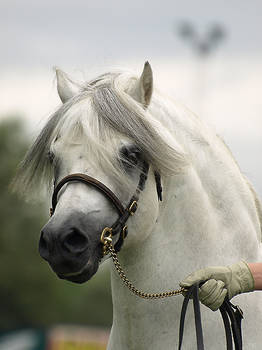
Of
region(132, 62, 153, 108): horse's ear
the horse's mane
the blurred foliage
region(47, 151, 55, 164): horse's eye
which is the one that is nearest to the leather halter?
the horse's mane

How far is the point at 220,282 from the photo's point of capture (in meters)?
4.79

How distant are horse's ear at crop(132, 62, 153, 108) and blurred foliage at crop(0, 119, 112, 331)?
36.8 m

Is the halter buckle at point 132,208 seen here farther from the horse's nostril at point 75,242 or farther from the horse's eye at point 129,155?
the horse's nostril at point 75,242

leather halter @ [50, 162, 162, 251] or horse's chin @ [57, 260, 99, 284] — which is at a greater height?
leather halter @ [50, 162, 162, 251]

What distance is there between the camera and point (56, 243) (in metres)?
4.49

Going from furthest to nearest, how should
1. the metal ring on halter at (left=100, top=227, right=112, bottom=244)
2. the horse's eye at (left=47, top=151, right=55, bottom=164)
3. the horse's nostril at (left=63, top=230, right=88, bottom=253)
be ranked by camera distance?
the horse's eye at (left=47, top=151, right=55, bottom=164) < the metal ring on halter at (left=100, top=227, right=112, bottom=244) < the horse's nostril at (left=63, top=230, right=88, bottom=253)

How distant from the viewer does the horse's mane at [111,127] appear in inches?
190

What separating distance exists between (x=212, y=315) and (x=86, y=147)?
130cm

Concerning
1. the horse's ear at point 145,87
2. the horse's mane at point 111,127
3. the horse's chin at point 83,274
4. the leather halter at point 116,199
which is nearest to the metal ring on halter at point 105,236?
the leather halter at point 116,199

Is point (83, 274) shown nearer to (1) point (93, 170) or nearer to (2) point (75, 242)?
(2) point (75, 242)

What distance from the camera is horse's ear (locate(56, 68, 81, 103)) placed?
535cm

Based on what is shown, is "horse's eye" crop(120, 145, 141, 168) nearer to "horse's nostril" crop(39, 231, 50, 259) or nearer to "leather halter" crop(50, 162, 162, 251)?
"leather halter" crop(50, 162, 162, 251)

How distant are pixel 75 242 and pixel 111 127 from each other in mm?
757

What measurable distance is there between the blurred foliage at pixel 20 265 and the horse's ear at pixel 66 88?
36.4 metres
